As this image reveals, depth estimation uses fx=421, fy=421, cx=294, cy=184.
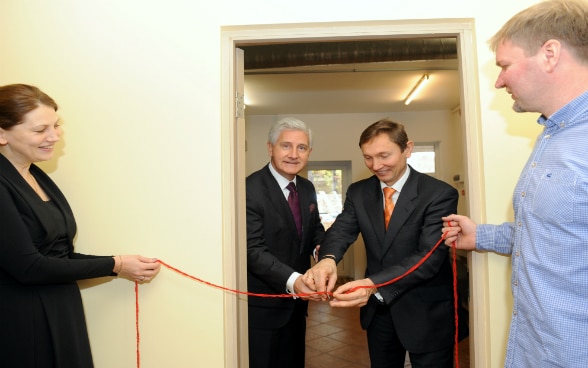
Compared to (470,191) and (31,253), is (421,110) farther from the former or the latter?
(31,253)

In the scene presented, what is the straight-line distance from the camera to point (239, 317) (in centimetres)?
194

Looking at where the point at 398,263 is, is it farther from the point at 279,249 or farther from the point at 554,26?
the point at 554,26

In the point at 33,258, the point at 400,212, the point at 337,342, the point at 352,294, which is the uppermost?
the point at 400,212

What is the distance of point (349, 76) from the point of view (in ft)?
18.7

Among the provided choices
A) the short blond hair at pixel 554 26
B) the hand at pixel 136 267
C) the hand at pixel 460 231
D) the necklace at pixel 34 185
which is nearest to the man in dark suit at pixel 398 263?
the hand at pixel 460 231

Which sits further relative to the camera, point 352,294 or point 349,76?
point 349,76

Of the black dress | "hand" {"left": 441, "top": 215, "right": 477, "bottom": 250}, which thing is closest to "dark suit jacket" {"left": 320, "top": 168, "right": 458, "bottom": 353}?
"hand" {"left": 441, "top": 215, "right": 477, "bottom": 250}

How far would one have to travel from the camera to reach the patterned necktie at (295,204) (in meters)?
2.44

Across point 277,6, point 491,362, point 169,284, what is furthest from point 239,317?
point 277,6

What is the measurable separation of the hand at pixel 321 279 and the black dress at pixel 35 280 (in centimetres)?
90

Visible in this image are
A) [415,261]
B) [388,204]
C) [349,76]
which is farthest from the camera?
[349,76]

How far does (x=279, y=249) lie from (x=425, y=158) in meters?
6.31

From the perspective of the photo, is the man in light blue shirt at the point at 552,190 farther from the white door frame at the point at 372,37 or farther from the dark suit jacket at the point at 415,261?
the dark suit jacket at the point at 415,261

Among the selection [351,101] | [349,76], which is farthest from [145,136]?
[351,101]
